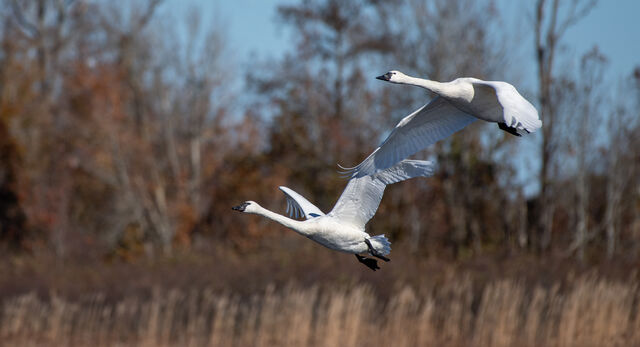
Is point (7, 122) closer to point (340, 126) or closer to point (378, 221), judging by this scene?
point (340, 126)

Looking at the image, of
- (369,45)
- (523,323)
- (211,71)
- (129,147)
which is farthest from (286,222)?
(211,71)

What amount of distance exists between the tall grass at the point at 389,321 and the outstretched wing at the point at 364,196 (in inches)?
380

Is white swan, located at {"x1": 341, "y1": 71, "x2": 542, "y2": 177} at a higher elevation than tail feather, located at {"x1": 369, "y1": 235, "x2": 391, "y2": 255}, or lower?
higher

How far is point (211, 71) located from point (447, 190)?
61.3 ft

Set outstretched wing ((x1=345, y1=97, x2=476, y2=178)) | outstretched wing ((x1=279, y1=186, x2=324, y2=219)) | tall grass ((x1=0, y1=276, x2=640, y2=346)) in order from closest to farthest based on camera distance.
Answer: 1. outstretched wing ((x1=345, y1=97, x2=476, y2=178))
2. outstretched wing ((x1=279, y1=186, x2=324, y2=219))
3. tall grass ((x1=0, y1=276, x2=640, y2=346))

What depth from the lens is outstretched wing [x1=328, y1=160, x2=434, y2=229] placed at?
5227mm

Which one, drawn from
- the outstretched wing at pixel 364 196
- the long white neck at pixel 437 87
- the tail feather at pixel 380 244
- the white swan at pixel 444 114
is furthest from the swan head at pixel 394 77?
the tail feather at pixel 380 244

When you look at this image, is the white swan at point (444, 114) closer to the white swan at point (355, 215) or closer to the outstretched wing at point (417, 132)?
the outstretched wing at point (417, 132)

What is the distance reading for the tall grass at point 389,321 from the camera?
48.4ft

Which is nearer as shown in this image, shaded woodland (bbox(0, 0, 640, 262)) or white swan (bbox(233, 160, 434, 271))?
white swan (bbox(233, 160, 434, 271))

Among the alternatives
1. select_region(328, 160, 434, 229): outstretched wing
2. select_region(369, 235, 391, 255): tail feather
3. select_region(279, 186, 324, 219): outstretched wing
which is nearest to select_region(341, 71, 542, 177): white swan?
select_region(328, 160, 434, 229): outstretched wing

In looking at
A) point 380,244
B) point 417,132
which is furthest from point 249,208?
point 417,132

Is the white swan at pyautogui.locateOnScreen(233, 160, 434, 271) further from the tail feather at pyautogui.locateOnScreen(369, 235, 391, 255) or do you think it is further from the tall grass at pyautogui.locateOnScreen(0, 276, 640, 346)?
the tall grass at pyautogui.locateOnScreen(0, 276, 640, 346)

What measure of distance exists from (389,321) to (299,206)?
9.87m
